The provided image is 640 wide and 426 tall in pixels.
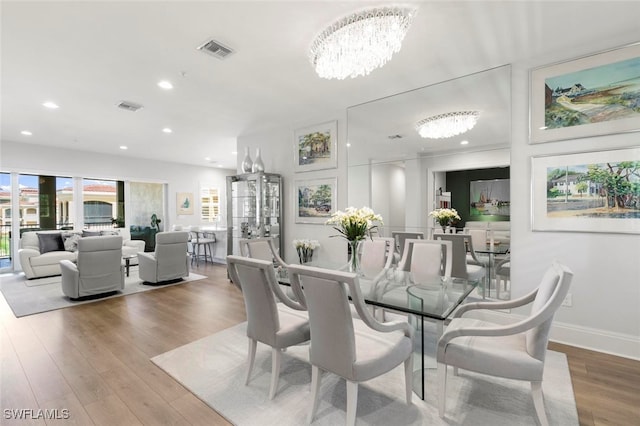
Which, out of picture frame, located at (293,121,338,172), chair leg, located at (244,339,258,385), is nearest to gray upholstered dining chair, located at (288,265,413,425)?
chair leg, located at (244,339,258,385)

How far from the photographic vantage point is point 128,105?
4121 mm

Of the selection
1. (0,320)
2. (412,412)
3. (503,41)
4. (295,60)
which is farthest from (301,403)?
(0,320)

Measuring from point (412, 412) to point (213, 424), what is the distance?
125 centimetres

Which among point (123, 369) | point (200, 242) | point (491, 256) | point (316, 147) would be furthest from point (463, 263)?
point (200, 242)

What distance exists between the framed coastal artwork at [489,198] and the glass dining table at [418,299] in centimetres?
110

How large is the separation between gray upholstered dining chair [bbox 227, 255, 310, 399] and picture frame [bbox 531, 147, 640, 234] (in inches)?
99.2

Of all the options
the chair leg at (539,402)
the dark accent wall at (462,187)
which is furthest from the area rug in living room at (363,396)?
the dark accent wall at (462,187)

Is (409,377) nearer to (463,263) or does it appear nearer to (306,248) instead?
(463,263)

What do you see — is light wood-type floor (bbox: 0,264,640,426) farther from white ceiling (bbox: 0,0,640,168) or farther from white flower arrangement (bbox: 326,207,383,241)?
white ceiling (bbox: 0,0,640,168)

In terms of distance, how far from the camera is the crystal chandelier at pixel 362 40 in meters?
2.09

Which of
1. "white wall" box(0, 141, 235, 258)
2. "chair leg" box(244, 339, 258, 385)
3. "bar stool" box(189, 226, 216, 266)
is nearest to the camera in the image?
"chair leg" box(244, 339, 258, 385)

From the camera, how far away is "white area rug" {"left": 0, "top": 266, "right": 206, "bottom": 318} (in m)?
4.11

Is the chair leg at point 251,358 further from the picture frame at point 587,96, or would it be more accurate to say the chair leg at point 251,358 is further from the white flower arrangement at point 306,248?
the picture frame at point 587,96

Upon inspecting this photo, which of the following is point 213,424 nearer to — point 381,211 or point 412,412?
point 412,412
